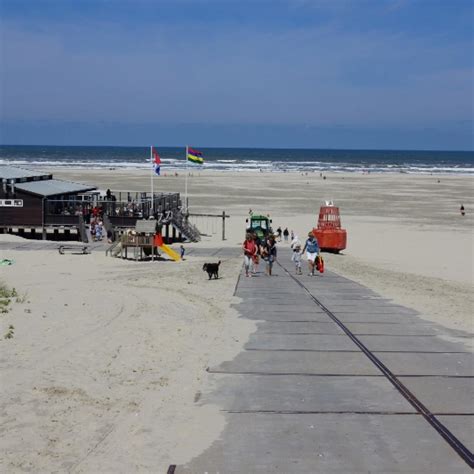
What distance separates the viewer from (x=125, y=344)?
454 inches

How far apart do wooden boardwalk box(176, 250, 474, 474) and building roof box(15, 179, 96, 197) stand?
73.6ft

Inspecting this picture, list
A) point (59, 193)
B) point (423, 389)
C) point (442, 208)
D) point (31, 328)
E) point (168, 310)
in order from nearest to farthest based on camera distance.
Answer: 1. point (423, 389)
2. point (31, 328)
3. point (168, 310)
4. point (59, 193)
5. point (442, 208)

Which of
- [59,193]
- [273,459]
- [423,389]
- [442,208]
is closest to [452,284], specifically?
[423,389]

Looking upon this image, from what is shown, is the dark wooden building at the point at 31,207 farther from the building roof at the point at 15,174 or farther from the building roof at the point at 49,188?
the building roof at the point at 15,174

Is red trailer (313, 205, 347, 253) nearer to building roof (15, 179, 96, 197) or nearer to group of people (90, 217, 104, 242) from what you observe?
group of people (90, 217, 104, 242)

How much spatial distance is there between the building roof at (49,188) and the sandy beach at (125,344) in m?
7.53

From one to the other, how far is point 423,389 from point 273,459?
9.97ft

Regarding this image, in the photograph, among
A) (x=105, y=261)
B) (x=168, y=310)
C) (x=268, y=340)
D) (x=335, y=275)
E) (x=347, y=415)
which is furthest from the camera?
(x=105, y=261)

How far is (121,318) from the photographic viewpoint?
13539mm

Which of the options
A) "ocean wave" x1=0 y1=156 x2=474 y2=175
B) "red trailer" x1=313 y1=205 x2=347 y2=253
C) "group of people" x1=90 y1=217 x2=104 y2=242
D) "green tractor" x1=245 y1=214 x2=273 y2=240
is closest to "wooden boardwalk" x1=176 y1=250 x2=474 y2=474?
"red trailer" x1=313 y1=205 x2=347 y2=253

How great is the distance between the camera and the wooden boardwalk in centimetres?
680

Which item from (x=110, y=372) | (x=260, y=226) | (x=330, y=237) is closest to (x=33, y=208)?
(x=260, y=226)

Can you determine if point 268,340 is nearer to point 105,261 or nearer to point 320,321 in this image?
point 320,321

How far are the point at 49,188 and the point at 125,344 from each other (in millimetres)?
25754
